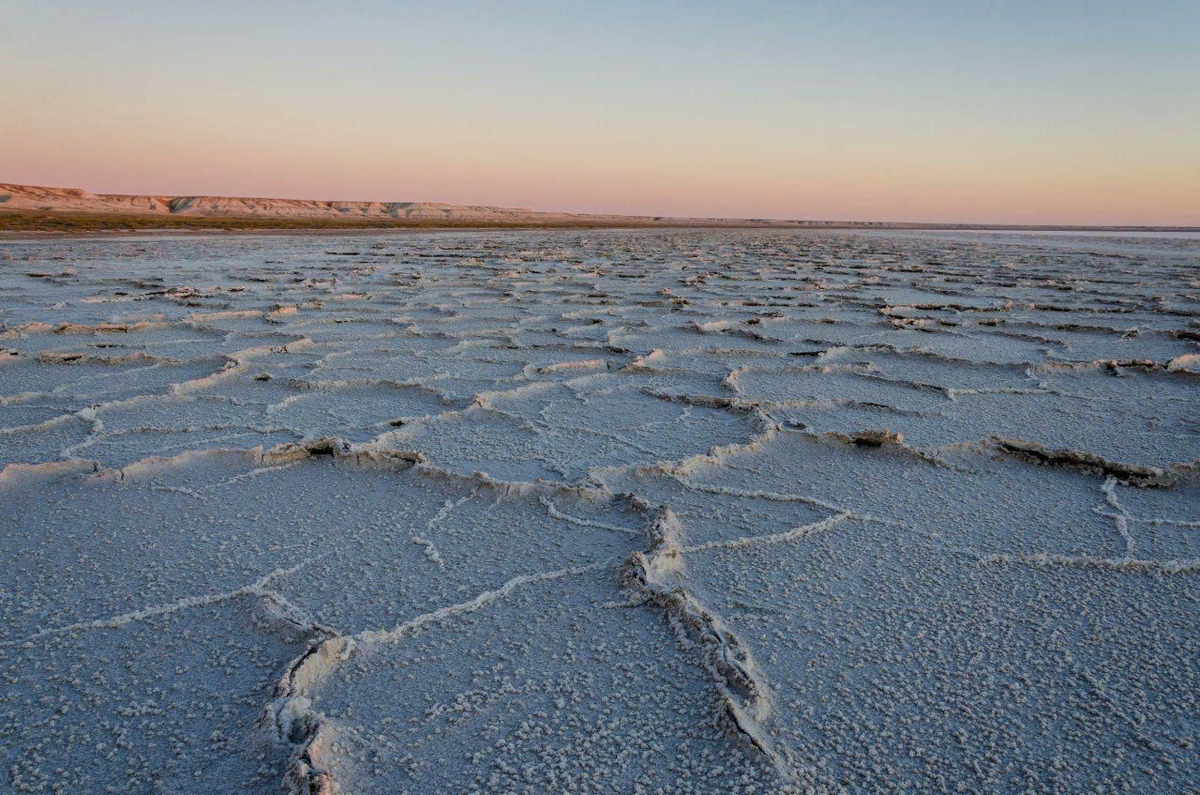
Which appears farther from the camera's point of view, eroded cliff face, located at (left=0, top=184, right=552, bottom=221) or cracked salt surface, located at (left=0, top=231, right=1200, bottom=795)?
eroded cliff face, located at (left=0, top=184, right=552, bottom=221)

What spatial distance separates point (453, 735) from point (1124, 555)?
140 cm

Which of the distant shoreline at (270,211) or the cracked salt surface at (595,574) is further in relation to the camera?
the distant shoreline at (270,211)

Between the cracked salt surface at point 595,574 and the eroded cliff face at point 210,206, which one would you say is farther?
the eroded cliff face at point 210,206

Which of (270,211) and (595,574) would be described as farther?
(270,211)

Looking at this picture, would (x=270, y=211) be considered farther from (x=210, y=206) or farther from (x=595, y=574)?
(x=595, y=574)

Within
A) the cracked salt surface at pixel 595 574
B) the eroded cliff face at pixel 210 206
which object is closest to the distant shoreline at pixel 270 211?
the eroded cliff face at pixel 210 206

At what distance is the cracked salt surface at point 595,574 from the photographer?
39.7 inches

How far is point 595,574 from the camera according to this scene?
1493 millimetres

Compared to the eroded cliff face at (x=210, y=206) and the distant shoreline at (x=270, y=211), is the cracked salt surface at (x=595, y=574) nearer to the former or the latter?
the distant shoreline at (x=270, y=211)

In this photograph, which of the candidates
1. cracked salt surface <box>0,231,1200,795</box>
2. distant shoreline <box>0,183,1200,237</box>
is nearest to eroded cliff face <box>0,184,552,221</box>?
distant shoreline <box>0,183,1200,237</box>

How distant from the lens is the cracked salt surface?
3.31 feet

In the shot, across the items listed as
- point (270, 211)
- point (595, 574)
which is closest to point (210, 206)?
point (270, 211)

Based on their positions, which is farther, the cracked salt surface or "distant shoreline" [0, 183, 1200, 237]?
"distant shoreline" [0, 183, 1200, 237]

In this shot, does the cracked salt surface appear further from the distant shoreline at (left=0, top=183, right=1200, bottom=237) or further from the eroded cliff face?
the eroded cliff face
